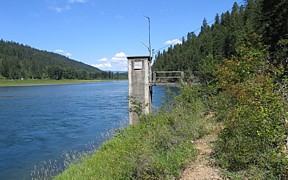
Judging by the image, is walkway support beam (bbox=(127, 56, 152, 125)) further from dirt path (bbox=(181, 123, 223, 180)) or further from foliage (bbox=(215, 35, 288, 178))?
foliage (bbox=(215, 35, 288, 178))

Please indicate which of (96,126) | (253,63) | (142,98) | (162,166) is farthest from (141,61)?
(162,166)

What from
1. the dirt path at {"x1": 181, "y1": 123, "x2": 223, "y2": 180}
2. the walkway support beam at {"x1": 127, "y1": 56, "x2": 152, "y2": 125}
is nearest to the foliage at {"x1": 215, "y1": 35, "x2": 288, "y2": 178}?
the dirt path at {"x1": 181, "y1": 123, "x2": 223, "y2": 180}

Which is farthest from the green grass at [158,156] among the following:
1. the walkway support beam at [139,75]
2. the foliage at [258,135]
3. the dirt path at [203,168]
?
the walkway support beam at [139,75]

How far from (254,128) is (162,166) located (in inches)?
86.6

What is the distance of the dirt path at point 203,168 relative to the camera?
19.7ft

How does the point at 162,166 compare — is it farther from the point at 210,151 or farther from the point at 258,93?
the point at 258,93

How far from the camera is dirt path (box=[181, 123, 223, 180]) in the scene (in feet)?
19.7

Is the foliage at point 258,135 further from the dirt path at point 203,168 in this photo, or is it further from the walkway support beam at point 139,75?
the walkway support beam at point 139,75

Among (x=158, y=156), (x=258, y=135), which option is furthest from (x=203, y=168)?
(x=258, y=135)

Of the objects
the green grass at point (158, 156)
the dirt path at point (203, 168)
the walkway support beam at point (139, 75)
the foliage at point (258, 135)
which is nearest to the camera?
the foliage at point (258, 135)

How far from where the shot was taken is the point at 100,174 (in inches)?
347

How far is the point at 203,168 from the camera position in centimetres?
639

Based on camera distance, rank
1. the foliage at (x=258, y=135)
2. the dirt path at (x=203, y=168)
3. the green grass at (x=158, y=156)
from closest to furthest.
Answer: the foliage at (x=258, y=135)
the dirt path at (x=203, y=168)
the green grass at (x=158, y=156)

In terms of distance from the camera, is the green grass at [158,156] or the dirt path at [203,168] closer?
the dirt path at [203,168]
